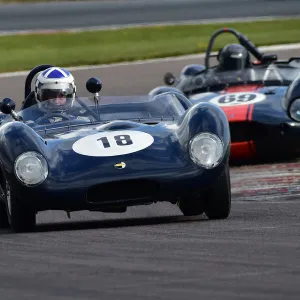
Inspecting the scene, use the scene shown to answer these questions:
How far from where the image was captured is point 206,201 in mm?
6961

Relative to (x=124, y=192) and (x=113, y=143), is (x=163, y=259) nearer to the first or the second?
(x=124, y=192)

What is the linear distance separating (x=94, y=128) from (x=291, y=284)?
3.35m

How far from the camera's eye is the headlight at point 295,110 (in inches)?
426

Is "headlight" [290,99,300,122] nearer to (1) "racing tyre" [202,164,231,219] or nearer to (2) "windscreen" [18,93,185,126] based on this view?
(2) "windscreen" [18,93,185,126]

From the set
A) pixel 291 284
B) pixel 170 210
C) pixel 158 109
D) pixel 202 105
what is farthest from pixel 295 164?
pixel 291 284

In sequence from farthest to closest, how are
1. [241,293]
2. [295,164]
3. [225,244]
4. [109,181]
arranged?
1. [295,164]
2. [109,181]
3. [225,244]
4. [241,293]

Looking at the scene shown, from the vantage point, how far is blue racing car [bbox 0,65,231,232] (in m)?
6.62

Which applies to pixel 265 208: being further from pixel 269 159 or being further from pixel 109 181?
pixel 269 159

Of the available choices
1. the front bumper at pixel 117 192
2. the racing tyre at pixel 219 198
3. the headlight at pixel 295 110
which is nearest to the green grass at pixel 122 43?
the headlight at pixel 295 110

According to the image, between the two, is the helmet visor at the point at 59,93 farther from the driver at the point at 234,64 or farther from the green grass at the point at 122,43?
the green grass at the point at 122,43

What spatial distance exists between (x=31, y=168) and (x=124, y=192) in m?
0.56

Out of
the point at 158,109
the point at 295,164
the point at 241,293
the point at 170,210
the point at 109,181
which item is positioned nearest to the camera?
the point at 241,293

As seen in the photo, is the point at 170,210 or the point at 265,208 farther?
the point at 170,210

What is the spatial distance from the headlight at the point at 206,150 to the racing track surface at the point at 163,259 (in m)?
0.37
